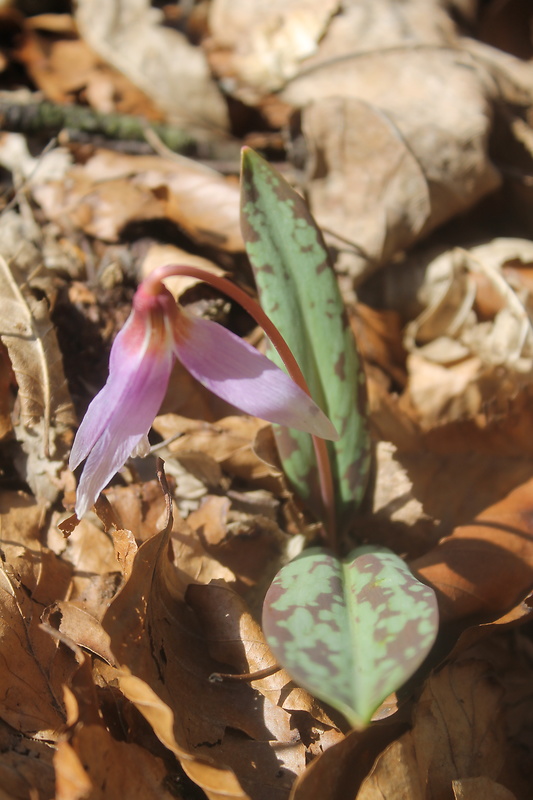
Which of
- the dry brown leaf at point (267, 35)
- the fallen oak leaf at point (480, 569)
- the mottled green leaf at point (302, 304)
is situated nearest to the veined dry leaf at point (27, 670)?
the mottled green leaf at point (302, 304)

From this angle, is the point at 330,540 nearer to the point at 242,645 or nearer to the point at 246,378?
the point at 242,645

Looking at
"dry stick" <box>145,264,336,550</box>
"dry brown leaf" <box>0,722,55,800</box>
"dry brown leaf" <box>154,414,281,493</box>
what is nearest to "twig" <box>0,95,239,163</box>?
"dry brown leaf" <box>154,414,281,493</box>

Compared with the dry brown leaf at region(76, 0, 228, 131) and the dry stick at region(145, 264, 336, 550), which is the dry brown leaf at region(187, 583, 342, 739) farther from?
the dry brown leaf at region(76, 0, 228, 131)

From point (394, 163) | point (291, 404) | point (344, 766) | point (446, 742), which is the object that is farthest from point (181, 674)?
point (394, 163)

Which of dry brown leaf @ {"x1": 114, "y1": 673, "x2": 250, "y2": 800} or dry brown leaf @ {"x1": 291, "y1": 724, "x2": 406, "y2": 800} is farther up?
dry brown leaf @ {"x1": 114, "y1": 673, "x2": 250, "y2": 800}

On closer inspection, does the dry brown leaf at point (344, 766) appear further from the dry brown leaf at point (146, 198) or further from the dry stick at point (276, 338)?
the dry brown leaf at point (146, 198)

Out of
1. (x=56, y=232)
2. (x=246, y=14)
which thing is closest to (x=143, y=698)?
(x=56, y=232)
